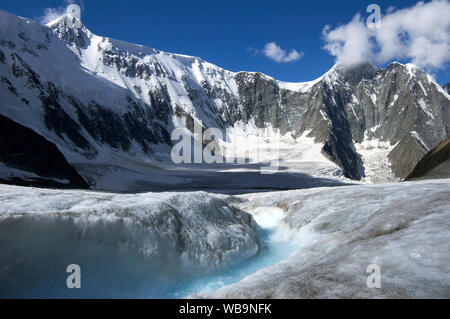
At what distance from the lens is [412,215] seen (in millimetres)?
10945

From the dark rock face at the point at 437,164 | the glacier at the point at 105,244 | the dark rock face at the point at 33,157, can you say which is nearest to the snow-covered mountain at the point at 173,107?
the dark rock face at the point at 33,157

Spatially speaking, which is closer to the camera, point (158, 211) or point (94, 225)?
point (94, 225)

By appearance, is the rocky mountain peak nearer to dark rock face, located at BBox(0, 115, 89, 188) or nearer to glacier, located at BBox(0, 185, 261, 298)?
dark rock face, located at BBox(0, 115, 89, 188)

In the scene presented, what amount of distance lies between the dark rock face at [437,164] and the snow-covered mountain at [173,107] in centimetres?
5039

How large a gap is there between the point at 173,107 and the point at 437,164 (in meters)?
120

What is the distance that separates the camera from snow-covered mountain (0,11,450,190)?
78.6 metres

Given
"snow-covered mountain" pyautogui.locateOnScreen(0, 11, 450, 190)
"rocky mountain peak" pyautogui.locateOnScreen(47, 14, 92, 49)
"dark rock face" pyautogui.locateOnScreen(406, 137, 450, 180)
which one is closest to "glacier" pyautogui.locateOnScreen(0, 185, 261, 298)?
"dark rock face" pyautogui.locateOnScreen(406, 137, 450, 180)

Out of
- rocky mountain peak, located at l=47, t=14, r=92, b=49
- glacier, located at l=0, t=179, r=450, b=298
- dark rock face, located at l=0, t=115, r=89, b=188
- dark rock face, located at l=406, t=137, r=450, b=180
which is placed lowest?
glacier, located at l=0, t=179, r=450, b=298

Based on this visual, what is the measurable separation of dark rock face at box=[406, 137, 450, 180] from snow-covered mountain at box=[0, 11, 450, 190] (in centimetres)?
5039

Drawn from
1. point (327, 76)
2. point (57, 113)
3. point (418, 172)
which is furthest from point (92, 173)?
point (327, 76)

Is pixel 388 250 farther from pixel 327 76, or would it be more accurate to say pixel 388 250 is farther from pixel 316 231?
pixel 327 76

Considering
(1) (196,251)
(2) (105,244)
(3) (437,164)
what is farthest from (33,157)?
(3) (437,164)
